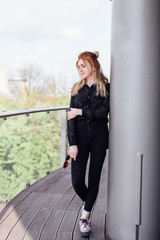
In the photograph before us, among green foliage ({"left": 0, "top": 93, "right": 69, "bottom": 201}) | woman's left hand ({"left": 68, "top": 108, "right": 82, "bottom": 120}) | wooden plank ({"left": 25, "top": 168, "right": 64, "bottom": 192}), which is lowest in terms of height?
wooden plank ({"left": 25, "top": 168, "right": 64, "bottom": 192})

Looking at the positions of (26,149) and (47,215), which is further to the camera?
(26,149)

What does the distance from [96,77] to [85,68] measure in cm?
11

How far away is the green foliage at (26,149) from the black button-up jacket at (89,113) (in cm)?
104

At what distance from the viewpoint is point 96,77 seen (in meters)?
2.50

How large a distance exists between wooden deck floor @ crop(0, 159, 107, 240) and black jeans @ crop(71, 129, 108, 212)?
0.86ft

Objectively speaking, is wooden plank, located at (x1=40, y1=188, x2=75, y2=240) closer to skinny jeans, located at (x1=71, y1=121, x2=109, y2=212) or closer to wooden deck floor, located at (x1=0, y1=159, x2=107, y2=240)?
wooden deck floor, located at (x1=0, y1=159, x2=107, y2=240)

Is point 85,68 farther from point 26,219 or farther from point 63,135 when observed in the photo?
point 63,135

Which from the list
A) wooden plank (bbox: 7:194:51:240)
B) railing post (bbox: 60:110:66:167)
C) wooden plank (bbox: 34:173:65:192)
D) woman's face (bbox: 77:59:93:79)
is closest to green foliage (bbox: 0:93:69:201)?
railing post (bbox: 60:110:66:167)

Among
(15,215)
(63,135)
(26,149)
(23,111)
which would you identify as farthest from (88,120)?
(63,135)

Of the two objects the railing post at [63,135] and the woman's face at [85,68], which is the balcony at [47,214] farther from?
the woman's face at [85,68]

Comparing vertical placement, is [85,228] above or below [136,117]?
below

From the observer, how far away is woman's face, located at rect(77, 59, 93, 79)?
97.6 inches

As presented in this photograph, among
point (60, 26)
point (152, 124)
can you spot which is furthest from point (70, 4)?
point (152, 124)

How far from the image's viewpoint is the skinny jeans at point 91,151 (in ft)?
8.12
